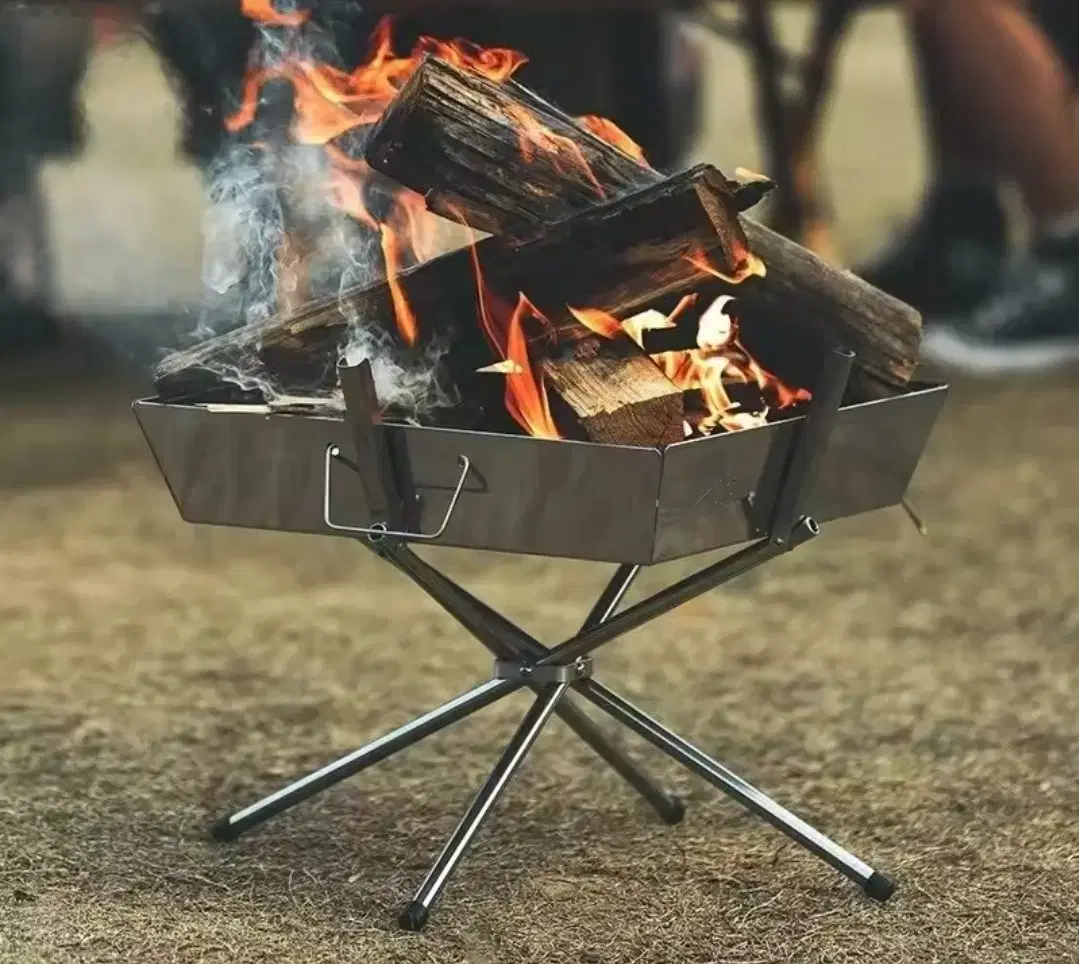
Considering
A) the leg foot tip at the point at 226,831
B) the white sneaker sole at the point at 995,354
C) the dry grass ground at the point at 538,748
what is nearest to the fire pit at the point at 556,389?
the dry grass ground at the point at 538,748

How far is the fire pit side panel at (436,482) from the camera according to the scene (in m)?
1.35

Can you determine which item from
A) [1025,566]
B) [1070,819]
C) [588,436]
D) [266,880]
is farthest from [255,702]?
[1025,566]

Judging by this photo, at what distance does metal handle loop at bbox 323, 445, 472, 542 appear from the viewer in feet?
4.55

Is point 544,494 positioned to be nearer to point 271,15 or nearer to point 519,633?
point 519,633

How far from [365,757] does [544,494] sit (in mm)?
430

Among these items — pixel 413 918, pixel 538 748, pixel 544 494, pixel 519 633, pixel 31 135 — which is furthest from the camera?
pixel 31 135

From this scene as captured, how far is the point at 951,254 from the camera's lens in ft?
14.3

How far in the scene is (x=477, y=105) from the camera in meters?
1.43

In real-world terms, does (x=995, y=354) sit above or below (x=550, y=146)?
below

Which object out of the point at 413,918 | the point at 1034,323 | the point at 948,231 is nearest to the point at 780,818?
the point at 413,918

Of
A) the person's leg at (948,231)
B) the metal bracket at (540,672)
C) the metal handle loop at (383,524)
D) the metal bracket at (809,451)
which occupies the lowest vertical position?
the person's leg at (948,231)

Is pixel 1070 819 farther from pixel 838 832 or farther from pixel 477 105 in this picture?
pixel 477 105

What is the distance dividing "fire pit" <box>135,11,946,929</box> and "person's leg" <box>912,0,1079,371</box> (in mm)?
2568

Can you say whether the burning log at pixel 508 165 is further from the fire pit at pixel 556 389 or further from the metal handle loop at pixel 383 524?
the metal handle loop at pixel 383 524
